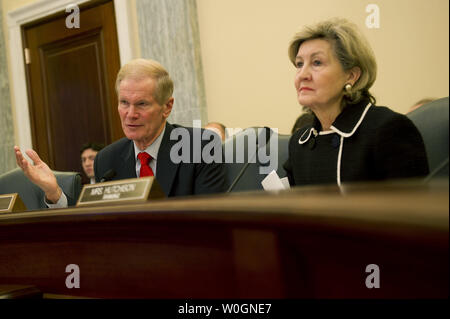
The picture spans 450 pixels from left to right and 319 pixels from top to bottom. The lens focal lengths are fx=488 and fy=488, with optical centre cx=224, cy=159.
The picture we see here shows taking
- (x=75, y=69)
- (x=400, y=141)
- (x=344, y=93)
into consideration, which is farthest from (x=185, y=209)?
(x=75, y=69)

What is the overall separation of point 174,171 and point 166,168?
33mm

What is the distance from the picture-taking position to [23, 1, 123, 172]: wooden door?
4520 millimetres

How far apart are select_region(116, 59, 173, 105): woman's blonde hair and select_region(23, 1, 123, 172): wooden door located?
2661mm

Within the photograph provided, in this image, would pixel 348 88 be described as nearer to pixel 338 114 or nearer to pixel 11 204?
pixel 338 114

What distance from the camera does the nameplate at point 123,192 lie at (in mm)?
1044

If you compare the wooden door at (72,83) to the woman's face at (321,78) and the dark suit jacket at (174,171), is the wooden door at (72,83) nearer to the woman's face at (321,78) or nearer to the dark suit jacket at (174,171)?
the dark suit jacket at (174,171)

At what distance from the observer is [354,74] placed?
168cm

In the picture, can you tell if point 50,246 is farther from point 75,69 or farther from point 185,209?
point 75,69

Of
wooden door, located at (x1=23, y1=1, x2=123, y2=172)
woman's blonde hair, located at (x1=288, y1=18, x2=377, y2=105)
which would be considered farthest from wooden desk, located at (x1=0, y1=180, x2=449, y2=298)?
wooden door, located at (x1=23, y1=1, x2=123, y2=172)

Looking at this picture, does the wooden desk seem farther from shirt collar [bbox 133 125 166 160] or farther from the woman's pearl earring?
the woman's pearl earring

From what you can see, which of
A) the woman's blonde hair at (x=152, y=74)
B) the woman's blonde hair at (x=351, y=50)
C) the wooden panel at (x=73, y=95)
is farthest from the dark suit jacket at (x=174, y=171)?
the wooden panel at (x=73, y=95)

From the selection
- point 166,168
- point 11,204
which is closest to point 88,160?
point 166,168

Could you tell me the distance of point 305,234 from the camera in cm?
65

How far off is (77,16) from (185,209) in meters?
4.43
